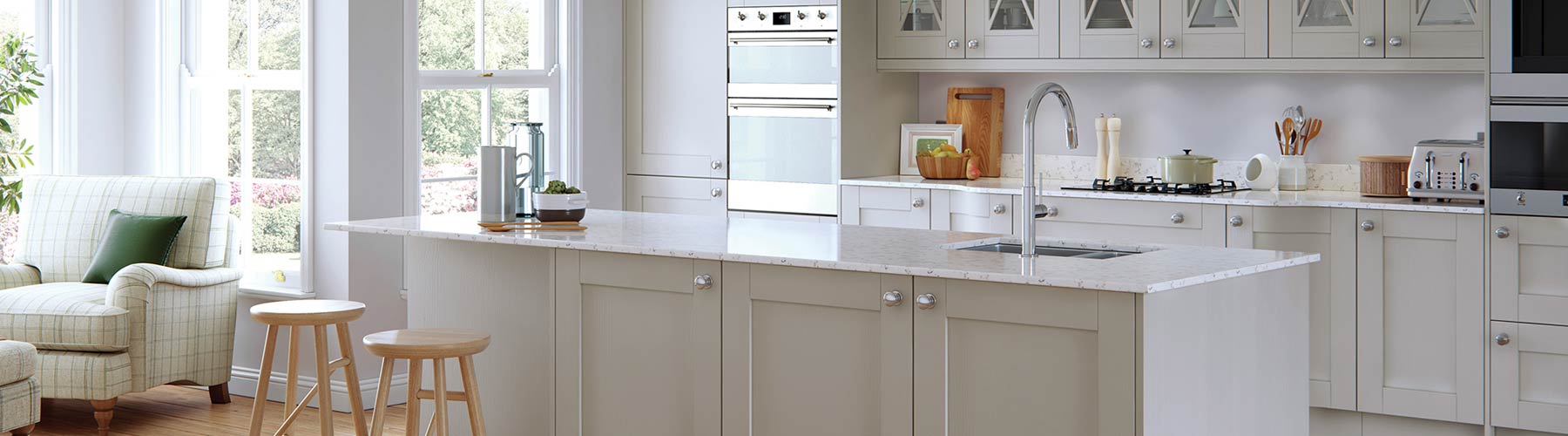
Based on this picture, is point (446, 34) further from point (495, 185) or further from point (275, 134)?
point (495, 185)

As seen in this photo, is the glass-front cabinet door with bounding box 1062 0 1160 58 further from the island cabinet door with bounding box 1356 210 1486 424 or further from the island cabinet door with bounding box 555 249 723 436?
the island cabinet door with bounding box 555 249 723 436

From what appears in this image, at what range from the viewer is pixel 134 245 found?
17.9 ft

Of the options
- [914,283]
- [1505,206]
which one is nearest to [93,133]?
[914,283]

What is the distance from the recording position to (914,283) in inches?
130

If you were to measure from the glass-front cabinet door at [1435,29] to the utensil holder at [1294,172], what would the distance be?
21.4 inches

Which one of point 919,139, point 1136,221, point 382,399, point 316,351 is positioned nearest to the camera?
point 382,399

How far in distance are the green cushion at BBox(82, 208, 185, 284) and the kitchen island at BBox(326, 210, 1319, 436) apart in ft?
5.04

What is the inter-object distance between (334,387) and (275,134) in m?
0.97

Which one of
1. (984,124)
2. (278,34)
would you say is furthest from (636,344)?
(984,124)

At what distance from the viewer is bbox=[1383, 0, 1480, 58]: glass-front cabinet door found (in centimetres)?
475

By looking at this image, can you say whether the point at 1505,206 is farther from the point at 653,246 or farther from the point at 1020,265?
the point at 653,246

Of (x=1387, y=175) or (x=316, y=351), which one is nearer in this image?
(x=316, y=351)

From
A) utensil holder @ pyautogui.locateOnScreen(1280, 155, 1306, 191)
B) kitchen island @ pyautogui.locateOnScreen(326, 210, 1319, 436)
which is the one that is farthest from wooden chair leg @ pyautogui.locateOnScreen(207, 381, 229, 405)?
utensil holder @ pyautogui.locateOnScreen(1280, 155, 1306, 191)

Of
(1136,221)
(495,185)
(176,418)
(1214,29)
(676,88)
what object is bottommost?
(176,418)
